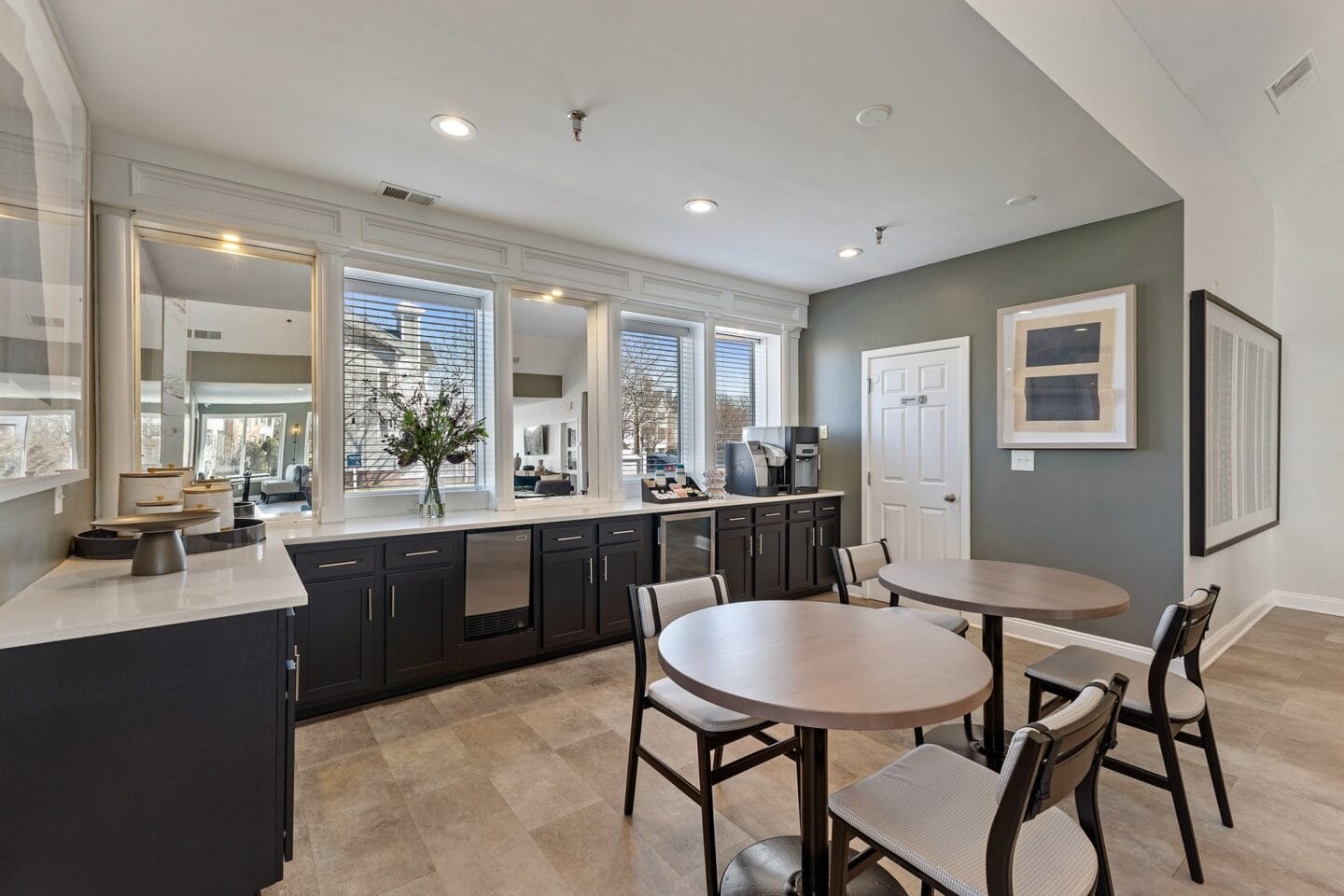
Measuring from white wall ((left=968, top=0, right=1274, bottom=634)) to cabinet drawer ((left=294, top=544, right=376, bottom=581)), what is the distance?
11.1 feet

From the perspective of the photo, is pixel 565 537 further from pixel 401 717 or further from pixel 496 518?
pixel 401 717

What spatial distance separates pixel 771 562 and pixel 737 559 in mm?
386

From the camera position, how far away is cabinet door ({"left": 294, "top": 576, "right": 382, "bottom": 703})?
9.13 feet

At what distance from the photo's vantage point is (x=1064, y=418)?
149 inches

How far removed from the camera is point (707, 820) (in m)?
1.69

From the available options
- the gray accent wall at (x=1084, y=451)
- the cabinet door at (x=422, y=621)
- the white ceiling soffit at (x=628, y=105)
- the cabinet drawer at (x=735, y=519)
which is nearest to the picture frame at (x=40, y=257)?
the white ceiling soffit at (x=628, y=105)

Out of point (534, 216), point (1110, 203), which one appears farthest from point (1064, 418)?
point (534, 216)

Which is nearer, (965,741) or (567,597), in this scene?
(965,741)

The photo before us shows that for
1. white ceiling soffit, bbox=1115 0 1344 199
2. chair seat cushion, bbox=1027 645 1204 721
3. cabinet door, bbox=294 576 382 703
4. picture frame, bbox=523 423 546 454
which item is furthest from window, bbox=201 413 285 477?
white ceiling soffit, bbox=1115 0 1344 199

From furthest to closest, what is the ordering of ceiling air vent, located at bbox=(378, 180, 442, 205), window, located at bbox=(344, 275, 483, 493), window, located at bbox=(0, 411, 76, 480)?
window, located at bbox=(344, 275, 483, 493)
ceiling air vent, located at bbox=(378, 180, 442, 205)
window, located at bbox=(0, 411, 76, 480)

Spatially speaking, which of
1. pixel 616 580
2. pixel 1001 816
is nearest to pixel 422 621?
pixel 616 580

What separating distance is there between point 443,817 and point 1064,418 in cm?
406

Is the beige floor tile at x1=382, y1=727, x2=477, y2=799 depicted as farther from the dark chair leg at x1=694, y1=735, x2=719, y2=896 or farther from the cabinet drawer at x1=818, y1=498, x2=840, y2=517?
the cabinet drawer at x1=818, y1=498, x2=840, y2=517

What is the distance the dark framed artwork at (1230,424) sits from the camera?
3.34 meters
